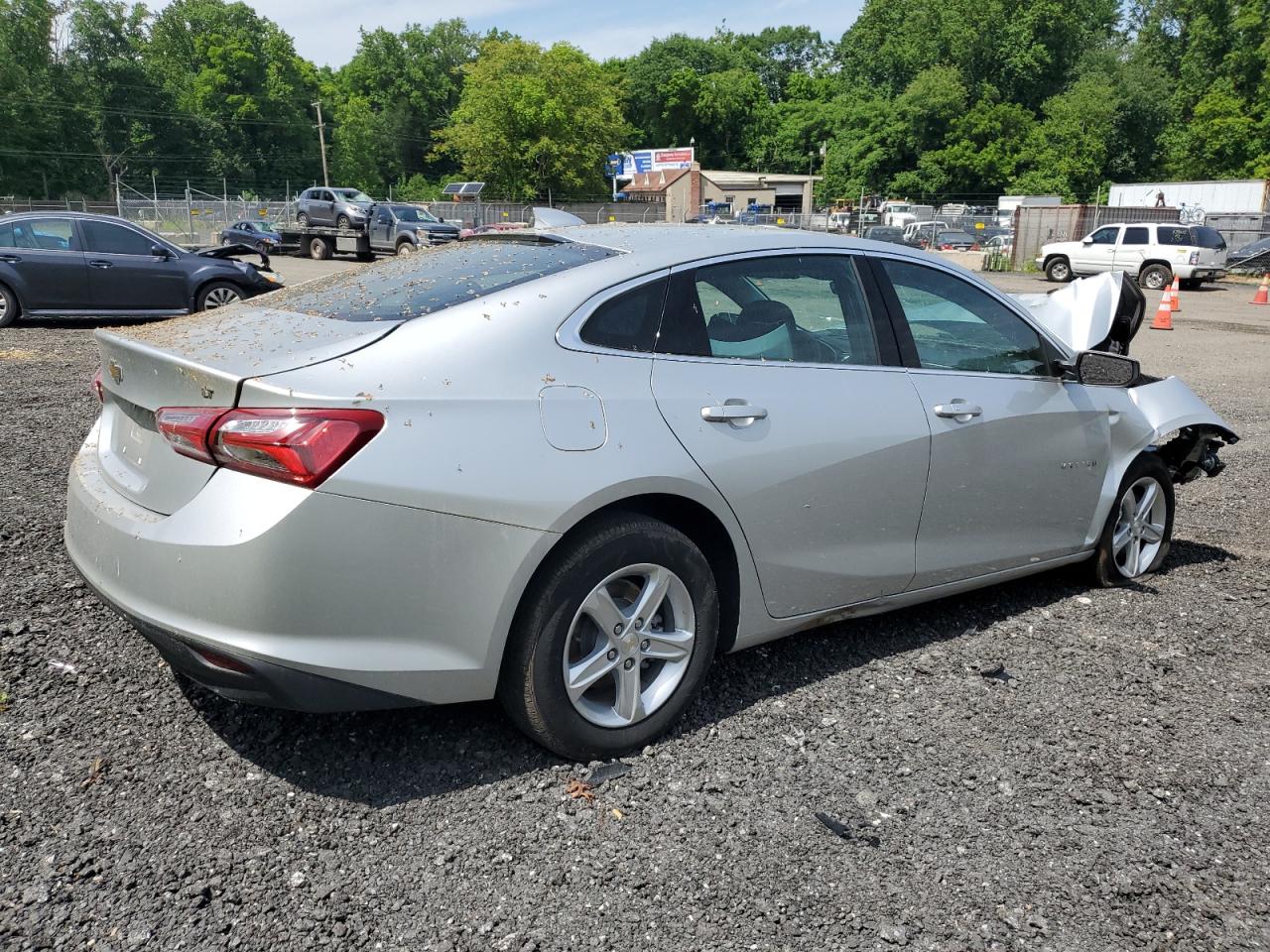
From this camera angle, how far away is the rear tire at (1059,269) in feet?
95.3

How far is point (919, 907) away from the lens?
2.44m

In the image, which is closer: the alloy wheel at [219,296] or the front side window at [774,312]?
the front side window at [774,312]

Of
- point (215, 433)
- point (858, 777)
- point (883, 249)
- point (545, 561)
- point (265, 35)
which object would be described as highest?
point (265, 35)

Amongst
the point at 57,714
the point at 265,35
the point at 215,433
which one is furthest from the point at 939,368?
the point at 265,35

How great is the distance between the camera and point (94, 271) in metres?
13.1

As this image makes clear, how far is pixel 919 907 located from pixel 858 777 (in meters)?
0.57

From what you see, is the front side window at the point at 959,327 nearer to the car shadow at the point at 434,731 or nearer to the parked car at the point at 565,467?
the parked car at the point at 565,467

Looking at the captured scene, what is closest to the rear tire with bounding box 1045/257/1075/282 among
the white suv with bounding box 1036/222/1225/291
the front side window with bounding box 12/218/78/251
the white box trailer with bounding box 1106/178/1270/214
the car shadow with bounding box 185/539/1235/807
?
the white suv with bounding box 1036/222/1225/291

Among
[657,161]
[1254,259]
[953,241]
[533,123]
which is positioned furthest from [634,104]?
[1254,259]

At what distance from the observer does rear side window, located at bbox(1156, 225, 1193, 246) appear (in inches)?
1052

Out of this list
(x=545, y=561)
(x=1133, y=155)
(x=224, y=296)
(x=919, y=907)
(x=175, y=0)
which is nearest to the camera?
(x=919, y=907)

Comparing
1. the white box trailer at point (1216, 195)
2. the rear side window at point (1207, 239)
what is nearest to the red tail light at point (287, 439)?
the rear side window at point (1207, 239)

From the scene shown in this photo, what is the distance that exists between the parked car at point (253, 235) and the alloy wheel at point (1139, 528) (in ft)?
110

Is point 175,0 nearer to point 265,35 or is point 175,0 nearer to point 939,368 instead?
point 265,35
